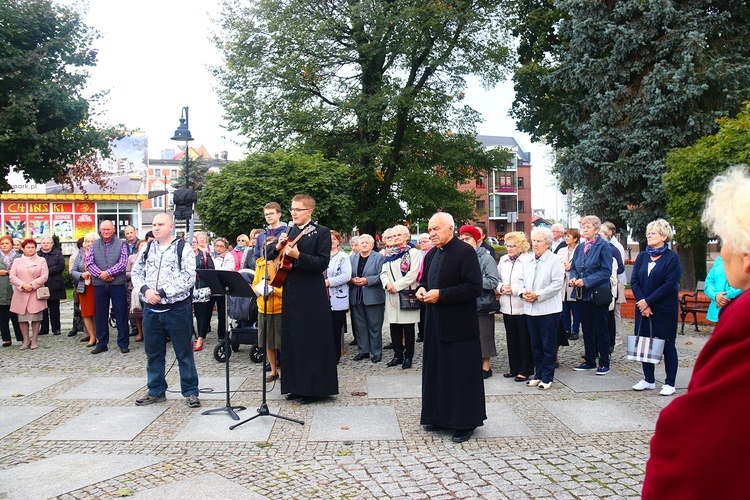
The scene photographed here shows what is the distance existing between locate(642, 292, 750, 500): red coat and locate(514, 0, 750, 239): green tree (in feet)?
57.5

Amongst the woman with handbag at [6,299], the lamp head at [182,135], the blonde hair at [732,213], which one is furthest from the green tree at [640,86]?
the blonde hair at [732,213]

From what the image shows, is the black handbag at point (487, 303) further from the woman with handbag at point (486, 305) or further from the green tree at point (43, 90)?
the green tree at point (43, 90)

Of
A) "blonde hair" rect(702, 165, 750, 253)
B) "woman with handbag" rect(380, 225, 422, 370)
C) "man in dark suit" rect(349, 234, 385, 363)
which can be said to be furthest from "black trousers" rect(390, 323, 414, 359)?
"blonde hair" rect(702, 165, 750, 253)

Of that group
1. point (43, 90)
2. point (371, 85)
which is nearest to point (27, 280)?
point (43, 90)

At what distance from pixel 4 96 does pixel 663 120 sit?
17.5m

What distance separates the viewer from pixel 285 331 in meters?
7.30

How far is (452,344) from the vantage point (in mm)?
6070

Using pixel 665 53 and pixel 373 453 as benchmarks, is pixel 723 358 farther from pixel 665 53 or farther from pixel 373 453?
pixel 665 53

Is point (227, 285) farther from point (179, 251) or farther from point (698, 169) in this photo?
point (698, 169)

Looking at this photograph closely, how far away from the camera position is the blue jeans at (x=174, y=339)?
734 centimetres

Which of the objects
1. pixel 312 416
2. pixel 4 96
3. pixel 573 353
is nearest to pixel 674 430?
pixel 312 416

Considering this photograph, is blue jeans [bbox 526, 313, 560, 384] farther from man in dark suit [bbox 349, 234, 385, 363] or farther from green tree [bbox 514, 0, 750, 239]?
green tree [bbox 514, 0, 750, 239]

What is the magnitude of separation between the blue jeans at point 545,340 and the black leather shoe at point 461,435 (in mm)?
2402

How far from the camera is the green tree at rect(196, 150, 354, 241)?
1958 cm
